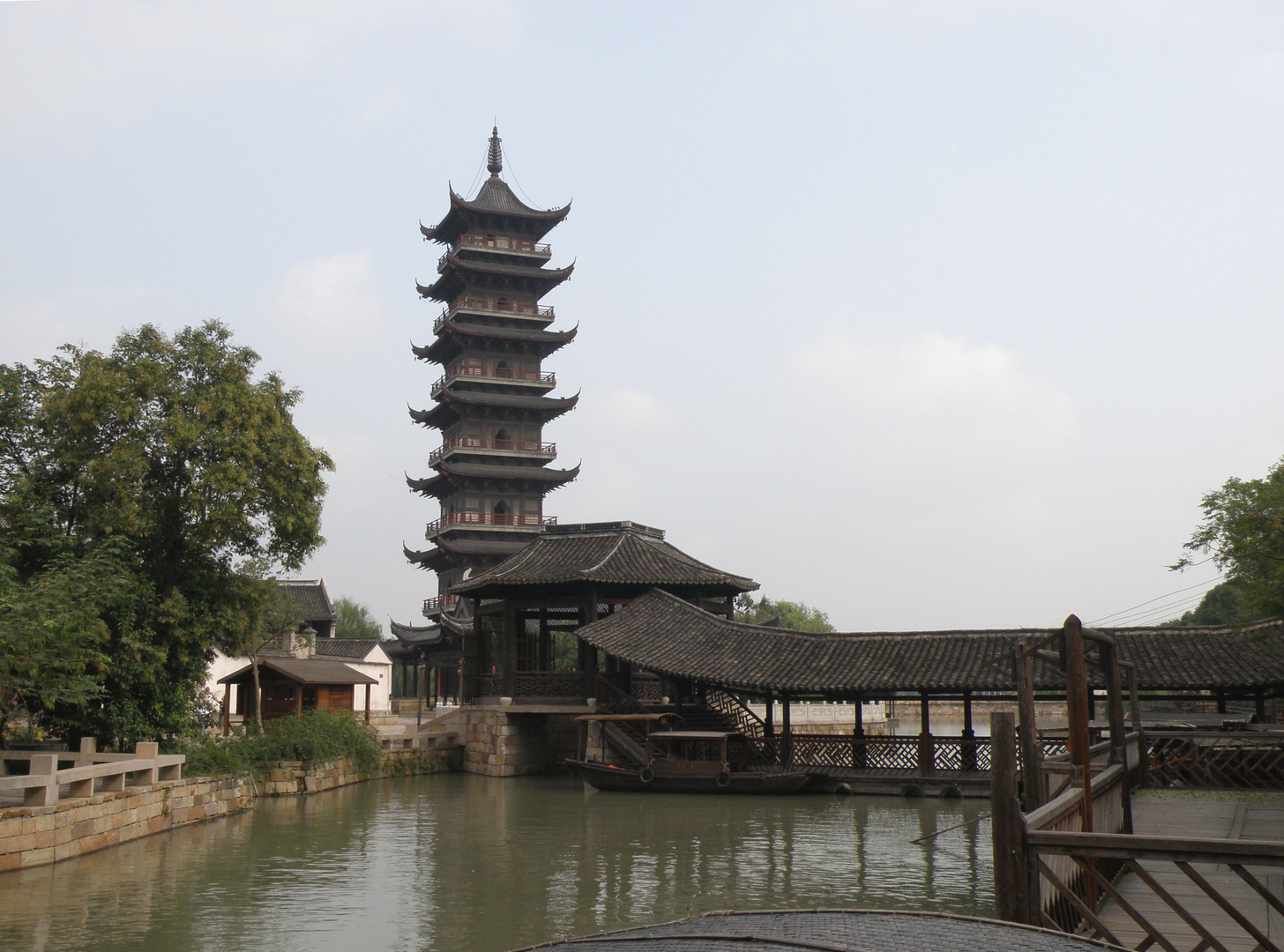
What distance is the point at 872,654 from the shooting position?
2120 centimetres

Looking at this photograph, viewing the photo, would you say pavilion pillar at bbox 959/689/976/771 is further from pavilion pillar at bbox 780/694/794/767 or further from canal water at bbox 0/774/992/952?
pavilion pillar at bbox 780/694/794/767

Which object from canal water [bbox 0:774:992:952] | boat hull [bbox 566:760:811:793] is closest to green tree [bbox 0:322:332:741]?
canal water [bbox 0:774:992:952]

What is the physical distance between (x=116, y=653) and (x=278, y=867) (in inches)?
203

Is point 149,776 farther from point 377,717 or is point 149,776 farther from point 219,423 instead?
point 377,717

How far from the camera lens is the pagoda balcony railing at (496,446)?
140 ft

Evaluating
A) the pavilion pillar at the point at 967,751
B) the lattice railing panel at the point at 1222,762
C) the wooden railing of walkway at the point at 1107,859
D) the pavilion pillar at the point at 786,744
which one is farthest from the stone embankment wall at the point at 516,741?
the wooden railing of walkway at the point at 1107,859

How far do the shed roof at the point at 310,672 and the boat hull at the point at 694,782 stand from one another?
11007 mm

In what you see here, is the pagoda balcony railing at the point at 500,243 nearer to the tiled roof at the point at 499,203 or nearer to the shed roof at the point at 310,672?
the tiled roof at the point at 499,203

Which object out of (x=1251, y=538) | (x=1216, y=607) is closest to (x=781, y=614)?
(x=1216, y=607)

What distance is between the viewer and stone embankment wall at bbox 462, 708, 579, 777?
79.7 ft

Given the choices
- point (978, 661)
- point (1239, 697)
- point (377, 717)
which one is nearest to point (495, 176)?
point (377, 717)

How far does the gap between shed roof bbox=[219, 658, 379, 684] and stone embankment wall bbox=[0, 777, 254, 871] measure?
9.98m

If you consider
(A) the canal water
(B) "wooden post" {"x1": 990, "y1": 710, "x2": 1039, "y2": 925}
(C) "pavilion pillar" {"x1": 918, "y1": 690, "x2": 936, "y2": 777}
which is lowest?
(A) the canal water

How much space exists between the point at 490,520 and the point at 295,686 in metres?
14.2
